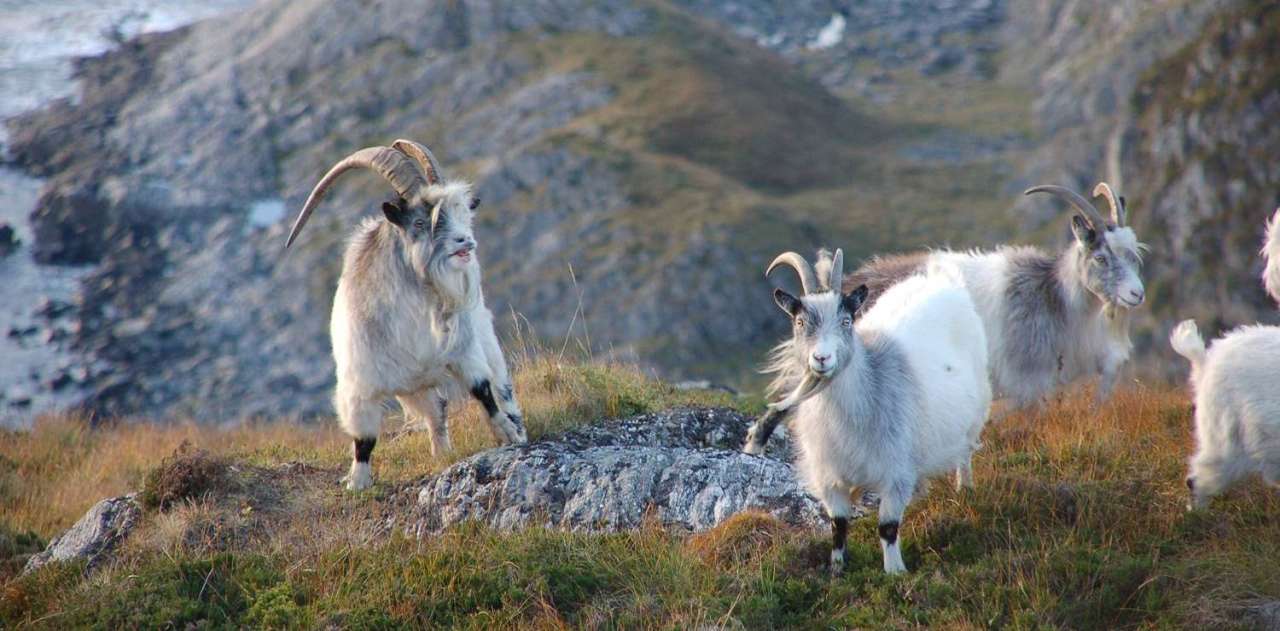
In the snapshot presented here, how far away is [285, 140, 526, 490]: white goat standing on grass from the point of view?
373 inches

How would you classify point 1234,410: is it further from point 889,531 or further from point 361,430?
point 361,430

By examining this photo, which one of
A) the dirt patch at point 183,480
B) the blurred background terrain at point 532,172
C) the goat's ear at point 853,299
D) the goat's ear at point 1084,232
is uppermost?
the goat's ear at point 853,299

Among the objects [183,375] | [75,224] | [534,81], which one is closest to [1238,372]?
[183,375]

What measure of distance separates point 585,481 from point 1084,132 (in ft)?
238

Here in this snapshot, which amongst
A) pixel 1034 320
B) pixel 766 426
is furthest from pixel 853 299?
pixel 1034 320

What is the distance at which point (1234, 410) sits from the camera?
802cm

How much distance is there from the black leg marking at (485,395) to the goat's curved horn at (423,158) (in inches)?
65.2

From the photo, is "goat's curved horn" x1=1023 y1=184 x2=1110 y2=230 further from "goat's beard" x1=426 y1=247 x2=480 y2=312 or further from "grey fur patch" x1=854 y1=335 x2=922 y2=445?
"goat's beard" x1=426 y1=247 x2=480 y2=312

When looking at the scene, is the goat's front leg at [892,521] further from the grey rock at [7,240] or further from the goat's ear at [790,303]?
the grey rock at [7,240]

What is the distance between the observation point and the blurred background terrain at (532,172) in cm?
5316

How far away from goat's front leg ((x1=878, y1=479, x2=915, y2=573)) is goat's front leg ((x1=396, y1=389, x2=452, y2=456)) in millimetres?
4048

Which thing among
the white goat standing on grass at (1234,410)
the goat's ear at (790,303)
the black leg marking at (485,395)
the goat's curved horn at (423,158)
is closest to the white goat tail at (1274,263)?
the white goat standing on grass at (1234,410)

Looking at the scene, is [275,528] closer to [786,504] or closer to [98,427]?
[786,504]

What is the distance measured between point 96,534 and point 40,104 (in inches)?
2413
